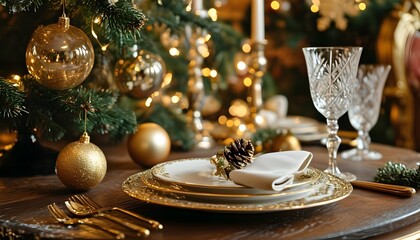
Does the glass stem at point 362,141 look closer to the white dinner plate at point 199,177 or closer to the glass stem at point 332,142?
the glass stem at point 332,142

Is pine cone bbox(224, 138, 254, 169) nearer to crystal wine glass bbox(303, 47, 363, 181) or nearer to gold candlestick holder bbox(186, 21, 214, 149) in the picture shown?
crystal wine glass bbox(303, 47, 363, 181)

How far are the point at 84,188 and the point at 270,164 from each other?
296 millimetres

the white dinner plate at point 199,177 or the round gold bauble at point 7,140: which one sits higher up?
the round gold bauble at point 7,140

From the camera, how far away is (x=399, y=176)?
3.05ft

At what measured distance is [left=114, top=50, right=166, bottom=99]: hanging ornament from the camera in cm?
116

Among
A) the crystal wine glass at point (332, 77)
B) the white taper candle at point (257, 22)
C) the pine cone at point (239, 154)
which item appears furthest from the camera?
the white taper candle at point (257, 22)

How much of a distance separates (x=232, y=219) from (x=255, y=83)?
0.85 m

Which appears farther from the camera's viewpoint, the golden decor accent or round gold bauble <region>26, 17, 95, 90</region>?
the golden decor accent

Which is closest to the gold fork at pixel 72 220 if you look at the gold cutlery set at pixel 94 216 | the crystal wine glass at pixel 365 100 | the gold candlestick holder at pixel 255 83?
the gold cutlery set at pixel 94 216

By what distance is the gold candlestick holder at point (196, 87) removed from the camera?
1.47 meters

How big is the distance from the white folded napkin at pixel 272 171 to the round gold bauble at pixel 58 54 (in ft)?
1.07

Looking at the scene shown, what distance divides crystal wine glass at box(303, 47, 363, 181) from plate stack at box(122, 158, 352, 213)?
0.63ft

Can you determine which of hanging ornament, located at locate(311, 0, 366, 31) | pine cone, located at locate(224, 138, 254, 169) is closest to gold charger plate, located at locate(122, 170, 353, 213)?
pine cone, located at locate(224, 138, 254, 169)

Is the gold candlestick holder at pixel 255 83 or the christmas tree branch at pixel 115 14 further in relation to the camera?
the gold candlestick holder at pixel 255 83
